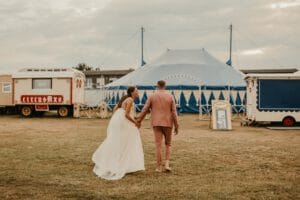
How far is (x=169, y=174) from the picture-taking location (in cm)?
868

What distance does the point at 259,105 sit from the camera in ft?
69.3

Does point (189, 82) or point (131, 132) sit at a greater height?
point (189, 82)

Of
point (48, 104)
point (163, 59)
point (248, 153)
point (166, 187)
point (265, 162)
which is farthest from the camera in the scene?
point (163, 59)

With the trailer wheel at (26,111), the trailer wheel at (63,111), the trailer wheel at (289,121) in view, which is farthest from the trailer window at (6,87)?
the trailer wheel at (289,121)

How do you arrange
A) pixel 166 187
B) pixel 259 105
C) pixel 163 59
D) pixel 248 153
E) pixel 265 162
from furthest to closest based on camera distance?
pixel 163 59 < pixel 259 105 < pixel 248 153 < pixel 265 162 < pixel 166 187

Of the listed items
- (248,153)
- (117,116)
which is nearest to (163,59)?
(248,153)

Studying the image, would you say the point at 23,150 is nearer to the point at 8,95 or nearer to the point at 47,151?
the point at 47,151

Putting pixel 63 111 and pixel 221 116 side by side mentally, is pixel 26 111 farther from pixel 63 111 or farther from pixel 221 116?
pixel 221 116

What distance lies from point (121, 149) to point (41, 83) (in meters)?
20.7

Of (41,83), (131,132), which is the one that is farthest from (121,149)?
(41,83)

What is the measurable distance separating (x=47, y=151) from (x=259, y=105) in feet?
38.8

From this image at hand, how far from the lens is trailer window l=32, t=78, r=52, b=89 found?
1123 inches

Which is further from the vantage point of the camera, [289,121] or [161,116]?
[289,121]

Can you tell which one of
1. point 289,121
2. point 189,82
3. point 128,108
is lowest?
point 289,121
